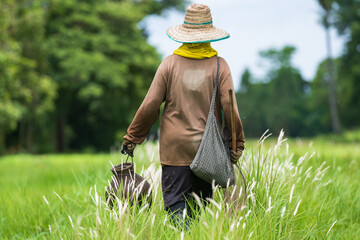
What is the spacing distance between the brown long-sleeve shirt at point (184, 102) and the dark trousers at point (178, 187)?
73 mm

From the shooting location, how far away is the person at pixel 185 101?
11.5 ft

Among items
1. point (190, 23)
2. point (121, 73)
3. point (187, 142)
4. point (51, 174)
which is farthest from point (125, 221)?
point (121, 73)

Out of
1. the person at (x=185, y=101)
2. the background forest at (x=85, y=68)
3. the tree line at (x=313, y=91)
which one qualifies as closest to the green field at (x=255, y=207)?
the person at (x=185, y=101)

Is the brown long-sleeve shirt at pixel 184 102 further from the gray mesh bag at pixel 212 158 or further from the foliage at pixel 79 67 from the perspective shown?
the foliage at pixel 79 67

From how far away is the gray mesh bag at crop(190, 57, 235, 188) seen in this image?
336 centimetres

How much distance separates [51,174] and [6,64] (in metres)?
4.80

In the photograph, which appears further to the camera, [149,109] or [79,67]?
[79,67]

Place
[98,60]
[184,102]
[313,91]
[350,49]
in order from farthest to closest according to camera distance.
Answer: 1. [313,91]
2. [350,49]
3. [98,60]
4. [184,102]

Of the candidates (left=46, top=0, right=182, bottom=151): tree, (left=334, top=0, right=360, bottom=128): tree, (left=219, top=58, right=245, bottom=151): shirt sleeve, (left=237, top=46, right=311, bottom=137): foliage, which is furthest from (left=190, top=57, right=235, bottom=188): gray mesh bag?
(left=237, top=46, right=311, bottom=137): foliage

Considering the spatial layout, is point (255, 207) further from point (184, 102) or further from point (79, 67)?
point (79, 67)

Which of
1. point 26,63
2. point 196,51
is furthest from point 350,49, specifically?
point 196,51

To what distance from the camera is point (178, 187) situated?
3.57 meters

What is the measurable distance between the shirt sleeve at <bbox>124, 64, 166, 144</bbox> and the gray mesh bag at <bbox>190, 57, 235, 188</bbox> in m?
0.44

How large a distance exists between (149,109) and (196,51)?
61 centimetres
